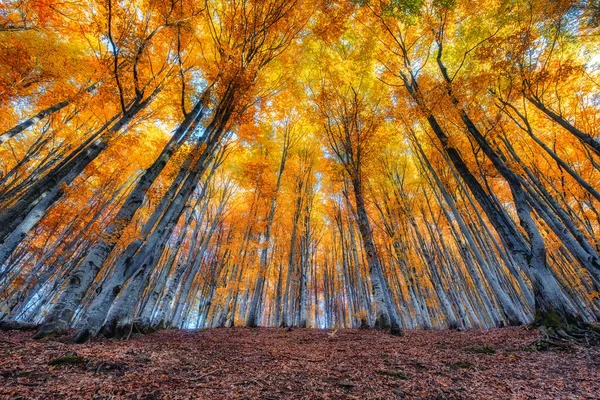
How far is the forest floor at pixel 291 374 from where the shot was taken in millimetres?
2512

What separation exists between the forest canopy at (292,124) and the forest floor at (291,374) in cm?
136

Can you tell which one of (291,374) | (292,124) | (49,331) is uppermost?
(292,124)

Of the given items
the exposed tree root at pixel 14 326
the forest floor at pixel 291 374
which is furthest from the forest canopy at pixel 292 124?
the forest floor at pixel 291 374

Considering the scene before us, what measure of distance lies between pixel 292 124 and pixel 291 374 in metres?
12.6

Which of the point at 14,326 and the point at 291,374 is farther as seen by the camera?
the point at 14,326

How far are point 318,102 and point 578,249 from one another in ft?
30.2

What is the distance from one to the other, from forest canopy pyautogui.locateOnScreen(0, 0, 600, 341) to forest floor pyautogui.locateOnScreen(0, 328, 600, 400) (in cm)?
136

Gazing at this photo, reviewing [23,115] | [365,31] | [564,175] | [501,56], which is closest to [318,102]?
[365,31]

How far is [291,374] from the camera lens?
11.2ft

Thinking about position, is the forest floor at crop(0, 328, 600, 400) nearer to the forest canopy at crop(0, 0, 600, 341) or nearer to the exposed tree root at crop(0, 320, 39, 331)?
the forest canopy at crop(0, 0, 600, 341)

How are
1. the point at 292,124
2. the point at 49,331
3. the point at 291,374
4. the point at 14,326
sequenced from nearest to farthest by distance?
1. the point at 291,374
2. the point at 49,331
3. the point at 14,326
4. the point at 292,124

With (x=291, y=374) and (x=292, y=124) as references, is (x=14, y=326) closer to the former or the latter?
(x=291, y=374)

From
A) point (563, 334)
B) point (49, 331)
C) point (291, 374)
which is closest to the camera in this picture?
point (291, 374)

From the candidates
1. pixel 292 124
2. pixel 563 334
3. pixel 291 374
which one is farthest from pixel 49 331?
→ pixel 292 124
